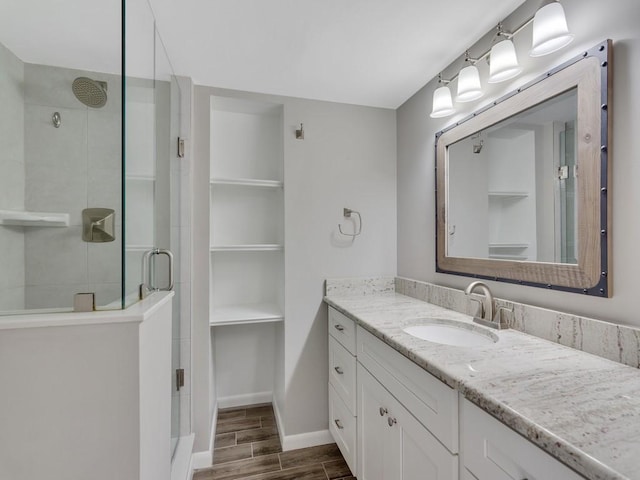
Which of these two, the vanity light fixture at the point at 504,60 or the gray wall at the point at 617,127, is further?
the vanity light fixture at the point at 504,60

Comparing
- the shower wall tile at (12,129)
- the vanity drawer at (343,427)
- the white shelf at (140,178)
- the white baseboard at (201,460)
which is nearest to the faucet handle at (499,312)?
the vanity drawer at (343,427)

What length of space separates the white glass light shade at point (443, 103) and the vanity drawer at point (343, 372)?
1420 mm

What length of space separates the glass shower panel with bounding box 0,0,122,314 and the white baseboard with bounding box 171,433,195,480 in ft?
3.82

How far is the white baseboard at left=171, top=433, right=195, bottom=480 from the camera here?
1.53 m

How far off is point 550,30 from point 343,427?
207 centimetres

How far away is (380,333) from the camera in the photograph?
3.97 feet

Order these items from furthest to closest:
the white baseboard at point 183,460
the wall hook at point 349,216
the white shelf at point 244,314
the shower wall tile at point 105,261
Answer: the wall hook at point 349,216, the white shelf at point 244,314, the white baseboard at point 183,460, the shower wall tile at point 105,261

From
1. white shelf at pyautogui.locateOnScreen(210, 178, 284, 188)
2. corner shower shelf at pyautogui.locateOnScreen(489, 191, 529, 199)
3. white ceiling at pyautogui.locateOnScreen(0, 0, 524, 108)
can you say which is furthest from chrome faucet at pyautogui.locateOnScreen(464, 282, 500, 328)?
white shelf at pyautogui.locateOnScreen(210, 178, 284, 188)

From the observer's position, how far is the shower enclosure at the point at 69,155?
0.98m

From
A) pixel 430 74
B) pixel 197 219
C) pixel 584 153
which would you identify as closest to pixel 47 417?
pixel 197 219

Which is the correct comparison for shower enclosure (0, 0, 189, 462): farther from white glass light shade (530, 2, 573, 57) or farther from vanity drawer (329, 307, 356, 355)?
white glass light shade (530, 2, 573, 57)

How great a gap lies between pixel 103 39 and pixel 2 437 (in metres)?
1.30

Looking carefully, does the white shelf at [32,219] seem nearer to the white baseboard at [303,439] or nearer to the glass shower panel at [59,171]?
the glass shower panel at [59,171]

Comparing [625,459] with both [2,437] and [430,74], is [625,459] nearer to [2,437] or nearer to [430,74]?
[2,437]
